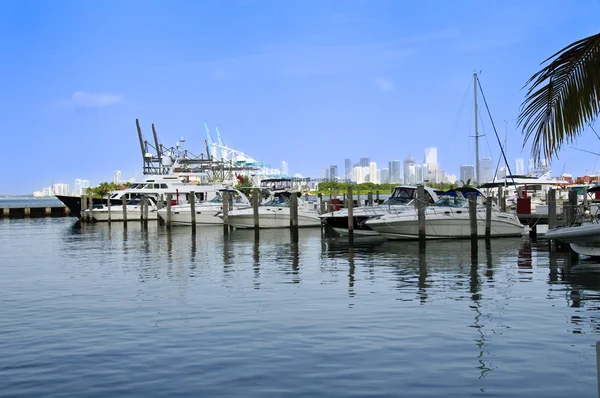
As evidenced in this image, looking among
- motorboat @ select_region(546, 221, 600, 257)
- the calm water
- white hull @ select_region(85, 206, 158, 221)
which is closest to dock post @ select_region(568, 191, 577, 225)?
the calm water

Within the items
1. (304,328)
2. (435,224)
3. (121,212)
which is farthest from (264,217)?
(304,328)

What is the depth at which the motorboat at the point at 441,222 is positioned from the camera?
33719mm

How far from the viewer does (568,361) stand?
10.7 m

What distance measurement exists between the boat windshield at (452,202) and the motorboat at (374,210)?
1423mm

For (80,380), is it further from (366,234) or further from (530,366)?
(366,234)

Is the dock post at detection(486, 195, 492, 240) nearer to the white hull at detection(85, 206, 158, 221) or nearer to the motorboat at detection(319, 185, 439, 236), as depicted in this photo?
the motorboat at detection(319, 185, 439, 236)

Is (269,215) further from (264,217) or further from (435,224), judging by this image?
(435,224)

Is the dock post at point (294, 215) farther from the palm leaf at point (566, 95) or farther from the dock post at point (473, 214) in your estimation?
the palm leaf at point (566, 95)

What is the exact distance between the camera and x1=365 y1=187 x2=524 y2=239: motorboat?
33.7 meters

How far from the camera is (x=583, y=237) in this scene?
75.4 ft

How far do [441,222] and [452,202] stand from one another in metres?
1.26

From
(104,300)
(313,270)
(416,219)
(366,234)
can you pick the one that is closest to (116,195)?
(366,234)

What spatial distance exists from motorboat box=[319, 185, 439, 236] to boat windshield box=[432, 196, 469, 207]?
1423mm

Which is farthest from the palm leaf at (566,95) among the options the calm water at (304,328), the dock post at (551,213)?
the dock post at (551,213)
